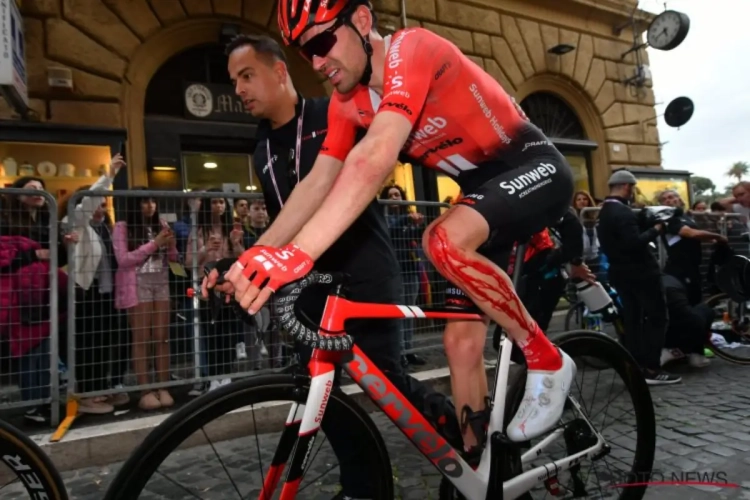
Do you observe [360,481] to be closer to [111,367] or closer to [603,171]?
[111,367]

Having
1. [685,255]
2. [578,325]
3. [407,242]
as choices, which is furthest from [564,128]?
[407,242]

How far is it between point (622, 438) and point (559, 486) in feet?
1.33

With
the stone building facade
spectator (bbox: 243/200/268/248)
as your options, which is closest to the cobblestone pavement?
the stone building facade

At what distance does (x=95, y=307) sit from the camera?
3.80 m

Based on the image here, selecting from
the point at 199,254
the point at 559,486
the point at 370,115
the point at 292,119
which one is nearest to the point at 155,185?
the point at 199,254

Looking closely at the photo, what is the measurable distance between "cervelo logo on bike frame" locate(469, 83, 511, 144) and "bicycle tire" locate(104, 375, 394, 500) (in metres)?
1.05

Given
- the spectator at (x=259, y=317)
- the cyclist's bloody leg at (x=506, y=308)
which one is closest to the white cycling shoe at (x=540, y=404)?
the cyclist's bloody leg at (x=506, y=308)

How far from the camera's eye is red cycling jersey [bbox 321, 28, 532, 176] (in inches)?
63.1

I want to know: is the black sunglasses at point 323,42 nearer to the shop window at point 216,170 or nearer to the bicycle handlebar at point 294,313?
the bicycle handlebar at point 294,313

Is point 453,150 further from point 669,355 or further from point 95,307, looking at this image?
point 669,355

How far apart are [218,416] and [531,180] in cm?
122

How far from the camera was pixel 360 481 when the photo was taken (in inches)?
67.6

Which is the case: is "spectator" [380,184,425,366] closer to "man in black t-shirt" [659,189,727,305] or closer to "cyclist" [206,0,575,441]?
"man in black t-shirt" [659,189,727,305]

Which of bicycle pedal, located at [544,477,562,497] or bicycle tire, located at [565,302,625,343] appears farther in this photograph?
bicycle tire, located at [565,302,625,343]
